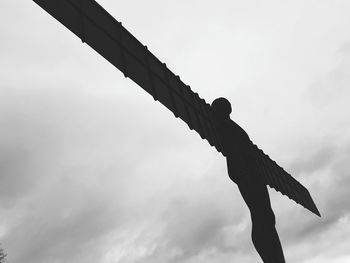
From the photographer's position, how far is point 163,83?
6.01 meters

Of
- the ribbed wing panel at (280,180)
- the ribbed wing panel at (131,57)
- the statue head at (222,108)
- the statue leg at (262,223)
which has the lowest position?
the statue leg at (262,223)

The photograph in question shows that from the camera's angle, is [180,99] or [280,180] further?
[280,180]

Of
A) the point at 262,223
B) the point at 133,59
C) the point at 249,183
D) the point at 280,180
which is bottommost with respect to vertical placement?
the point at 262,223

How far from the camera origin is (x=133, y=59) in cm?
548

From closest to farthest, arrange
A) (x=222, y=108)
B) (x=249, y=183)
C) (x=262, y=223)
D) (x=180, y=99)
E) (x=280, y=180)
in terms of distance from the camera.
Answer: (x=262, y=223)
(x=249, y=183)
(x=222, y=108)
(x=180, y=99)
(x=280, y=180)

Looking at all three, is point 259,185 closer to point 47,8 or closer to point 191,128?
point 191,128

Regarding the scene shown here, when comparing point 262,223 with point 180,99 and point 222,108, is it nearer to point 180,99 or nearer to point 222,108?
point 222,108

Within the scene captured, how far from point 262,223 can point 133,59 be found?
2.97 meters

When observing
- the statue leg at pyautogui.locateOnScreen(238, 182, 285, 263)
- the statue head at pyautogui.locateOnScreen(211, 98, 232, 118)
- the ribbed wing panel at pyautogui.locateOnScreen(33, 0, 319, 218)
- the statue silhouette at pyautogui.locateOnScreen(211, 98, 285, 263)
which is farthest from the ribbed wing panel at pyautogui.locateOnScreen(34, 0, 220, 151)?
the statue leg at pyautogui.locateOnScreen(238, 182, 285, 263)

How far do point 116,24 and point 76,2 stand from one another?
0.94m

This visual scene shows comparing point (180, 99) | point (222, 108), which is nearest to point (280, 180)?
point (180, 99)

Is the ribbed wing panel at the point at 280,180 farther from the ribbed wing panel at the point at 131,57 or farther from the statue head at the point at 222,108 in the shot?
the statue head at the point at 222,108

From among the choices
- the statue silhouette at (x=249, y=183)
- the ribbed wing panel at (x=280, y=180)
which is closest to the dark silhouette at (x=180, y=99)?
the statue silhouette at (x=249, y=183)

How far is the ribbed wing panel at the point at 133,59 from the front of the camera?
178 inches
